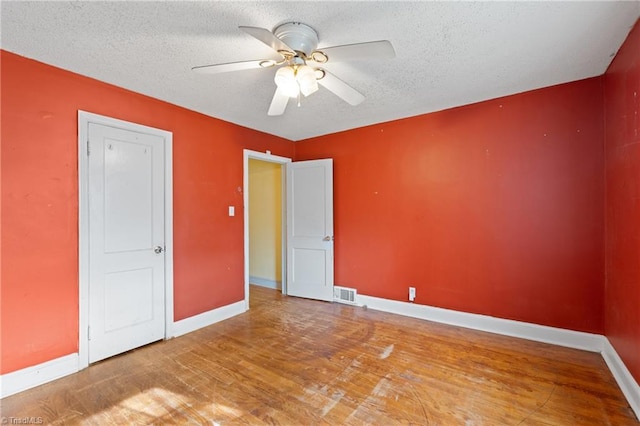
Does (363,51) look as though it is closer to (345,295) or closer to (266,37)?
(266,37)

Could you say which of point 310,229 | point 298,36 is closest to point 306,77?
point 298,36

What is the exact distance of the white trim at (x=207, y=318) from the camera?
300 centimetres

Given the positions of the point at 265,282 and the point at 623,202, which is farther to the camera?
the point at 265,282

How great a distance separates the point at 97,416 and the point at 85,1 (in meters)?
2.45

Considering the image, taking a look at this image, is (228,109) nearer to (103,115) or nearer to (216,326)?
(103,115)

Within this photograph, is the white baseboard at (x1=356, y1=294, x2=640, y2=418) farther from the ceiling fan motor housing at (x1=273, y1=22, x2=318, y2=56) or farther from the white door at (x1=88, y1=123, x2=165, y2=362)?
the ceiling fan motor housing at (x1=273, y1=22, x2=318, y2=56)

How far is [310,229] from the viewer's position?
4.20m

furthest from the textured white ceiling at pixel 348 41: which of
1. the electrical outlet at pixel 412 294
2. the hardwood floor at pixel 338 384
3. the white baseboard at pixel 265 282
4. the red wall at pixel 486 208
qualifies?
→ the white baseboard at pixel 265 282

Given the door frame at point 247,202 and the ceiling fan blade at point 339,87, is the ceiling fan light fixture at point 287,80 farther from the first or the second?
the door frame at point 247,202

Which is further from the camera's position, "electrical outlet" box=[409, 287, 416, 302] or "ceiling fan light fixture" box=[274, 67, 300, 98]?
"electrical outlet" box=[409, 287, 416, 302]

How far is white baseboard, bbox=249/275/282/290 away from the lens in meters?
4.86

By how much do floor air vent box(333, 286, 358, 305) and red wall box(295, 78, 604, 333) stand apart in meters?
0.10

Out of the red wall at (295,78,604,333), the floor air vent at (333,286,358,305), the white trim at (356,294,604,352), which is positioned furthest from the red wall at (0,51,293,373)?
the white trim at (356,294,604,352)

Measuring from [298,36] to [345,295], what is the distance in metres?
3.18
